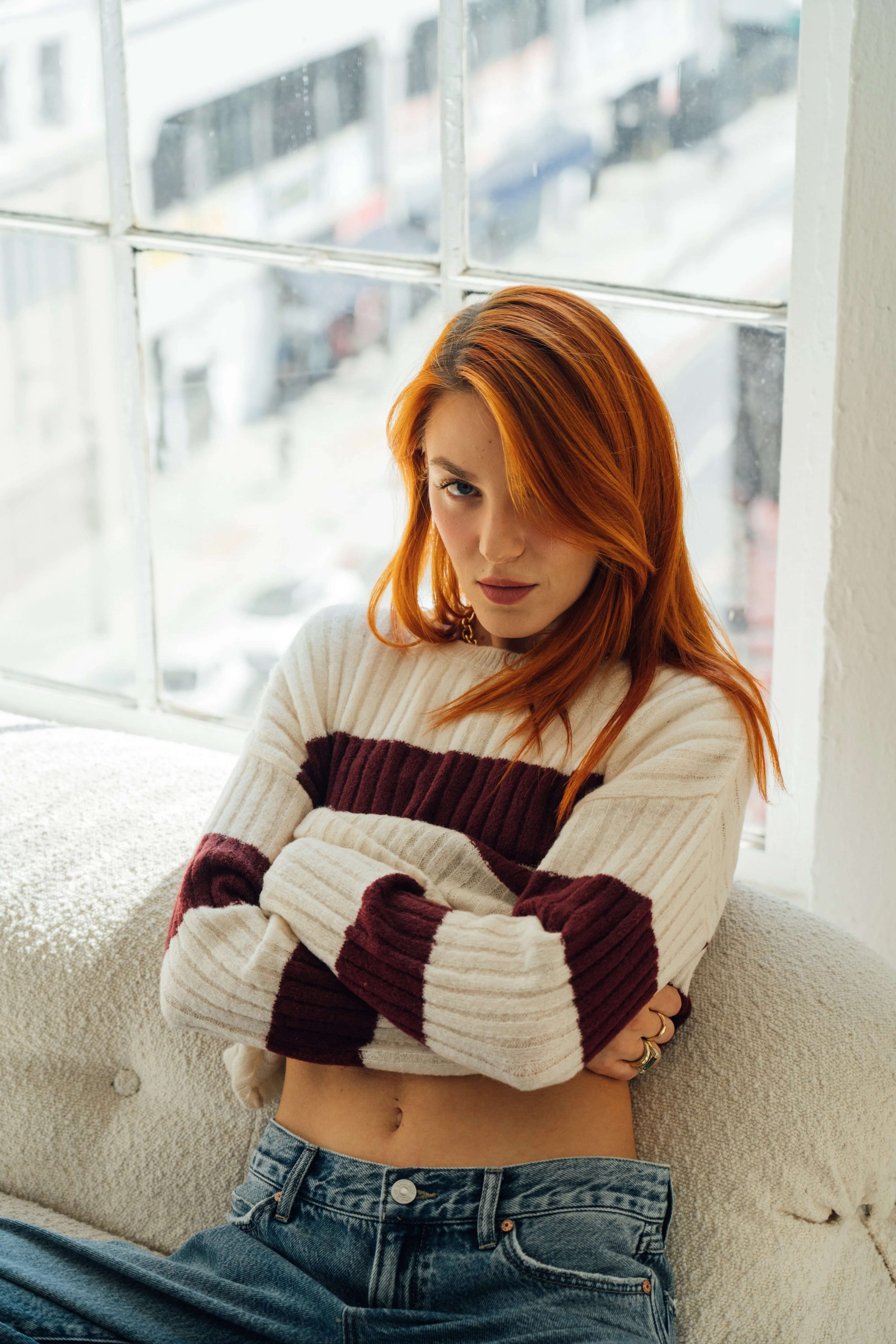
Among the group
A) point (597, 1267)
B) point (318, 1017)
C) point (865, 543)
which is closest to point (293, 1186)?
point (318, 1017)

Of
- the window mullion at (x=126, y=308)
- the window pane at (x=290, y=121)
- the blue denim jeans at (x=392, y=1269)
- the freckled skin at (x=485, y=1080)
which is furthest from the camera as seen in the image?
the window mullion at (x=126, y=308)

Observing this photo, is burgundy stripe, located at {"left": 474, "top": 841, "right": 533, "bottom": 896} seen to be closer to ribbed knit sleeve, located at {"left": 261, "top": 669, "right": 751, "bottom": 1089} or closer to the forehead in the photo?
ribbed knit sleeve, located at {"left": 261, "top": 669, "right": 751, "bottom": 1089}

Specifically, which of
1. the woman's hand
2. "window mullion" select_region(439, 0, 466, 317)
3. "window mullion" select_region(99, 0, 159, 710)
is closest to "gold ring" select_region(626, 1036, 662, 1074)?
the woman's hand

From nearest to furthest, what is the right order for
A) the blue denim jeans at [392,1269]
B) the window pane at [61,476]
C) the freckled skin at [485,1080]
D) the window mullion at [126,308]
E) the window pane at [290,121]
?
1. the blue denim jeans at [392,1269]
2. the freckled skin at [485,1080]
3. the window pane at [290,121]
4. the window mullion at [126,308]
5. the window pane at [61,476]

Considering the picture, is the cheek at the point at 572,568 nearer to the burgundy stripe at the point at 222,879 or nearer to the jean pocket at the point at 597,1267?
the burgundy stripe at the point at 222,879

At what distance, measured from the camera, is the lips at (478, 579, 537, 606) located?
120cm

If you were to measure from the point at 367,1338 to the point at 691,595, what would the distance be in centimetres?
72

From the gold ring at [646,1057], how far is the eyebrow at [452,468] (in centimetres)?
53

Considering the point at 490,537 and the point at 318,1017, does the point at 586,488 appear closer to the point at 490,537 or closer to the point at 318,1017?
the point at 490,537

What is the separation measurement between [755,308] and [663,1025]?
855 millimetres

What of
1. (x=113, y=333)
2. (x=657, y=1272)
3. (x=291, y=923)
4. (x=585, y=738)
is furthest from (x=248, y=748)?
(x=113, y=333)

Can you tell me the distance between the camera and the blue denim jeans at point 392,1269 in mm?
1046

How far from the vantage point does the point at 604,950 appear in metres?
1.06

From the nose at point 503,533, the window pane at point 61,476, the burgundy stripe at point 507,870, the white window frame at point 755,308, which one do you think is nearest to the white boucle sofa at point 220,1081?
the burgundy stripe at point 507,870
